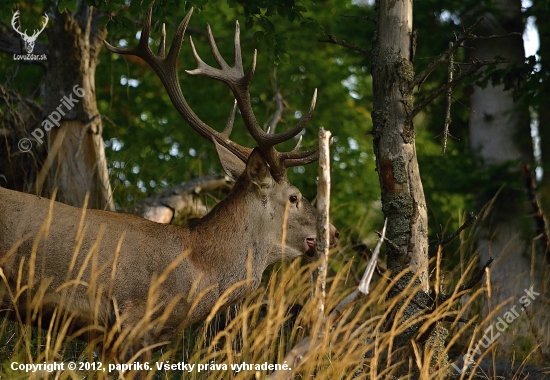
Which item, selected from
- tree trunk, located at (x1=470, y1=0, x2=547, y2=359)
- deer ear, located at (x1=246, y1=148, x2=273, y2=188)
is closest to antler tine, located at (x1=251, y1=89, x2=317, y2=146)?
deer ear, located at (x1=246, y1=148, x2=273, y2=188)

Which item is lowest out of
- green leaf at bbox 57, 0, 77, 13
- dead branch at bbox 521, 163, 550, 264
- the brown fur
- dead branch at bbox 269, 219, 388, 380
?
dead branch at bbox 269, 219, 388, 380

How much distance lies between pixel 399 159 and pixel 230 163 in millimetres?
1416

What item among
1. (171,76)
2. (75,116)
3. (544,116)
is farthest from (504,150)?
(171,76)

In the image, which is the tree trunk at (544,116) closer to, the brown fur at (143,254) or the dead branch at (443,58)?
the dead branch at (443,58)

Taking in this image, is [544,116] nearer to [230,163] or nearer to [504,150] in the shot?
[504,150]

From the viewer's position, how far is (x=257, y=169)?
5.68 metres

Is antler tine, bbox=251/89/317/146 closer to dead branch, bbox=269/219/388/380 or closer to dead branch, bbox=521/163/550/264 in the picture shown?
dead branch, bbox=269/219/388/380

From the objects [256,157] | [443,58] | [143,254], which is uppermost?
[443,58]

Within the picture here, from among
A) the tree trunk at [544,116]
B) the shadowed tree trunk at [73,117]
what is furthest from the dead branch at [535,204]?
the shadowed tree trunk at [73,117]

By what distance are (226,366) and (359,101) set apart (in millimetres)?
11603

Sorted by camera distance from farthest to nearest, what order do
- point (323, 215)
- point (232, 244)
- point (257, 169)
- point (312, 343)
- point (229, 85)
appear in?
point (229, 85) < point (257, 169) < point (232, 244) < point (323, 215) < point (312, 343)

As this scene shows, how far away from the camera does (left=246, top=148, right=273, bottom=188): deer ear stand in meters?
5.66

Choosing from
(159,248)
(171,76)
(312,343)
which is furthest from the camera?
(171,76)

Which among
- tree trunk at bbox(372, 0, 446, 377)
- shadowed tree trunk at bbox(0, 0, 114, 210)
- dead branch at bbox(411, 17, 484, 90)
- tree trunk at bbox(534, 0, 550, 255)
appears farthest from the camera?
tree trunk at bbox(534, 0, 550, 255)
